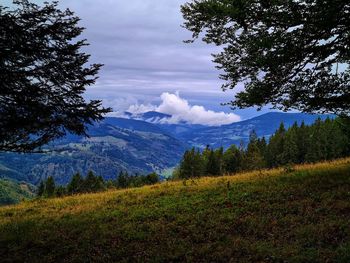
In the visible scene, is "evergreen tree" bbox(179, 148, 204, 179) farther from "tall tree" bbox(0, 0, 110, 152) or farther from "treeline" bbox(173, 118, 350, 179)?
"tall tree" bbox(0, 0, 110, 152)

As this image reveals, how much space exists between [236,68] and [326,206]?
6846 millimetres

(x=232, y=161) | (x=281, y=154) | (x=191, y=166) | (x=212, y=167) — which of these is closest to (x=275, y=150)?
(x=281, y=154)

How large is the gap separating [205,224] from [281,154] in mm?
74078

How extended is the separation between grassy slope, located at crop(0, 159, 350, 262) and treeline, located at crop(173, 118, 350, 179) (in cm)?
6097

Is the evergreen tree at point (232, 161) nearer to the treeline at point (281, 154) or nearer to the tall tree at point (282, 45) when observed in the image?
the treeline at point (281, 154)

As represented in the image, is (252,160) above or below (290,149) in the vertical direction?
below

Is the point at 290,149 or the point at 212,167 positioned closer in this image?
the point at 290,149

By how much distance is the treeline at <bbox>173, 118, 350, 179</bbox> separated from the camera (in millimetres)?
79287

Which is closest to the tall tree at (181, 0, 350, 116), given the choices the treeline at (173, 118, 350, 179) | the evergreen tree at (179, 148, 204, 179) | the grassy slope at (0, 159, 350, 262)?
the grassy slope at (0, 159, 350, 262)

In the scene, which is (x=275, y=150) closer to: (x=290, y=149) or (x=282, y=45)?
(x=290, y=149)

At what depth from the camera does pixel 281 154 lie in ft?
280

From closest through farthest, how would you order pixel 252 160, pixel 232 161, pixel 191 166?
1. pixel 252 160
2. pixel 191 166
3. pixel 232 161

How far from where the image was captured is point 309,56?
53.5ft

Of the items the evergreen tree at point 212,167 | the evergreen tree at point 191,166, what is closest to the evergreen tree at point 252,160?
the evergreen tree at point 212,167
